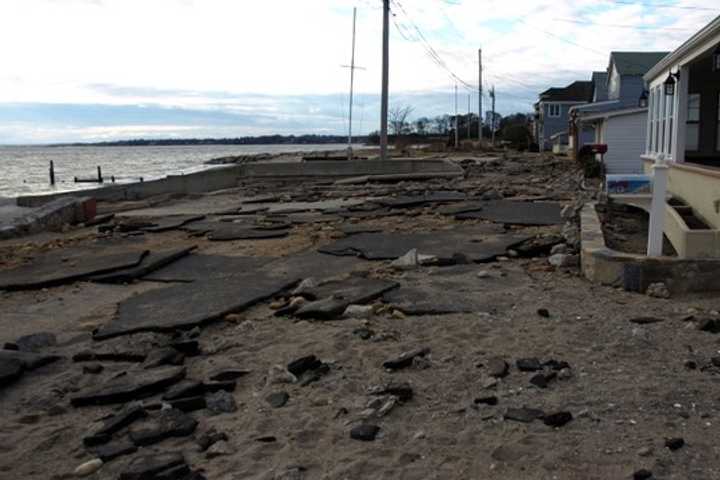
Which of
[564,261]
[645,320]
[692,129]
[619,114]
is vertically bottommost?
[645,320]

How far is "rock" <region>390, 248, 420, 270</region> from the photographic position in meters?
8.48

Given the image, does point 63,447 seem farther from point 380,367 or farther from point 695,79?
point 695,79

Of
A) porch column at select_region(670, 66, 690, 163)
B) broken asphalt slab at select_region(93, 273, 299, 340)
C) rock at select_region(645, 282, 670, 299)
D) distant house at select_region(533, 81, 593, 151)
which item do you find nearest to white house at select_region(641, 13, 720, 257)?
porch column at select_region(670, 66, 690, 163)

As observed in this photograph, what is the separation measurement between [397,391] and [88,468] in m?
1.78

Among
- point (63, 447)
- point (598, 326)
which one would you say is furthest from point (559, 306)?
point (63, 447)

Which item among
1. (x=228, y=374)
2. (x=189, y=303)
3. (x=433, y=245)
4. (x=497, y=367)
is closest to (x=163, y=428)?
(x=228, y=374)

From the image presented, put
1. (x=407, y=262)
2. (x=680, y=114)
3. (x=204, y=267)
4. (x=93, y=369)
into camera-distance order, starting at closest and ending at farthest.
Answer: (x=93, y=369) < (x=407, y=262) < (x=204, y=267) < (x=680, y=114)

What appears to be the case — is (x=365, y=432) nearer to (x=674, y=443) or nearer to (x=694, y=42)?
(x=674, y=443)

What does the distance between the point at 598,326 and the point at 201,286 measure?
4.16m

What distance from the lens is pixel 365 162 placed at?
3200 cm

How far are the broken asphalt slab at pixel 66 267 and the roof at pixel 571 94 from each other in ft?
197

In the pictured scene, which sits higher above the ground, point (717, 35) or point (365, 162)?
point (717, 35)

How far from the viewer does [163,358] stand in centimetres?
520

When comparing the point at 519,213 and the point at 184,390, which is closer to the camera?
the point at 184,390
